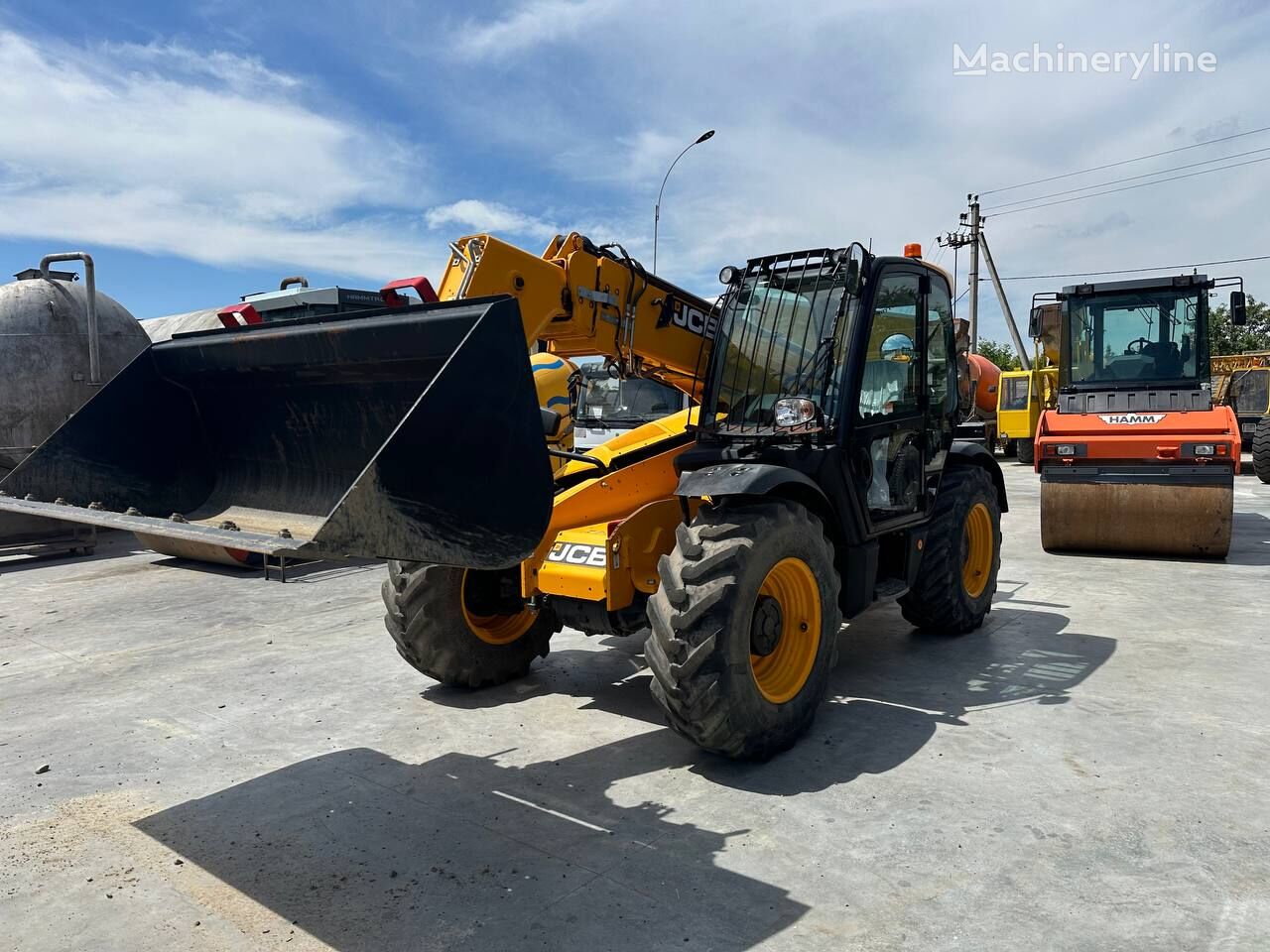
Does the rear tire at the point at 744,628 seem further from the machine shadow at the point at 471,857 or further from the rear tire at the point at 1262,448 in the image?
the rear tire at the point at 1262,448

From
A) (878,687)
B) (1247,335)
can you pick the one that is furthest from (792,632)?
(1247,335)

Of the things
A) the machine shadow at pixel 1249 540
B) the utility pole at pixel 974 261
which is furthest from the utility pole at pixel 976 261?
the machine shadow at pixel 1249 540

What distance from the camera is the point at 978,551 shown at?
6578 mm

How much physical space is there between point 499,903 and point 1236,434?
844cm

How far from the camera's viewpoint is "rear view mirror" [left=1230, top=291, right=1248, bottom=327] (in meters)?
9.20

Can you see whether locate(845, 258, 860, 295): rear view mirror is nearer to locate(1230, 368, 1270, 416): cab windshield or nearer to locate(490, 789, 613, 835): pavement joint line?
locate(490, 789, 613, 835): pavement joint line

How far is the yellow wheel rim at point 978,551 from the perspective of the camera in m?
6.52

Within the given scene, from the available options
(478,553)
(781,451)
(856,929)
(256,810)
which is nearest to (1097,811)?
(856,929)

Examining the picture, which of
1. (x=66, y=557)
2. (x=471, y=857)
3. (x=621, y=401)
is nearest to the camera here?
(x=471, y=857)

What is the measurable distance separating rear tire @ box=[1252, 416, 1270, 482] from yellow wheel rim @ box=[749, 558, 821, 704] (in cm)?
1477

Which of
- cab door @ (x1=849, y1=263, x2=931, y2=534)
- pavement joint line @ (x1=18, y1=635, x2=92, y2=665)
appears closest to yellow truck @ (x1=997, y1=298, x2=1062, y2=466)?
cab door @ (x1=849, y1=263, x2=931, y2=534)

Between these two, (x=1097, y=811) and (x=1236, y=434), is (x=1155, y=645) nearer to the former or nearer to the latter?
(x=1097, y=811)

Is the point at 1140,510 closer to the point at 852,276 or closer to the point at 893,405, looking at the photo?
the point at 893,405

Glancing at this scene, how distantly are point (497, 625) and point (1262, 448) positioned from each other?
607 inches
